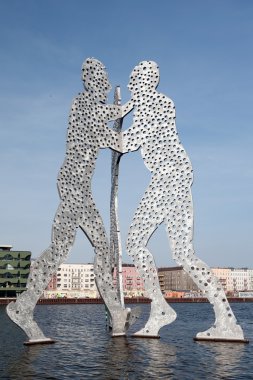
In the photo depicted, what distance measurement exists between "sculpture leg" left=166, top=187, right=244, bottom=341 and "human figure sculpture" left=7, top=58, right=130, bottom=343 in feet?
9.61

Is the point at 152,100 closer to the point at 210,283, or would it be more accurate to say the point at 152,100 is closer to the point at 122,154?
the point at 122,154

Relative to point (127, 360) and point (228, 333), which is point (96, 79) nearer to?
point (127, 360)

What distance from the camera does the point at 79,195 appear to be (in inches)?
837

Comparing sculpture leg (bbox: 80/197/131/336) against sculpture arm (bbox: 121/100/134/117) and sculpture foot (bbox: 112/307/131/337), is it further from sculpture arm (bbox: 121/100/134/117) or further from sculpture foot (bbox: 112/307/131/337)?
sculpture arm (bbox: 121/100/134/117)

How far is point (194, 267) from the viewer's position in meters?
21.0

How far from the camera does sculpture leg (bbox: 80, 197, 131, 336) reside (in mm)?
21422

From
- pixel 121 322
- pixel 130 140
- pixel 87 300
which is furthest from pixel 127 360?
pixel 87 300

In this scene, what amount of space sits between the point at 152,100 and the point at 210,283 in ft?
26.5

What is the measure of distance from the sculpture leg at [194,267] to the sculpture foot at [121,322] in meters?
2.99

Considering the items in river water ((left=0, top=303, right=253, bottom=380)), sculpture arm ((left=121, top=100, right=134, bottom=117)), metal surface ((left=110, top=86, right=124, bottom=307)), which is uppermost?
sculpture arm ((left=121, top=100, right=134, bottom=117))

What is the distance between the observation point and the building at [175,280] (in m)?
133

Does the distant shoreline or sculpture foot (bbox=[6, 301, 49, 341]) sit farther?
the distant shoreline

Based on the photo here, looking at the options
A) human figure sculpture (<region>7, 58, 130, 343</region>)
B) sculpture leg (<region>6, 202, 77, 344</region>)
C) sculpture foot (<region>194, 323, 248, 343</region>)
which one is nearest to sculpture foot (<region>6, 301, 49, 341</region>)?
sculpture leg (<region>6, 202, 77, 344</region>)

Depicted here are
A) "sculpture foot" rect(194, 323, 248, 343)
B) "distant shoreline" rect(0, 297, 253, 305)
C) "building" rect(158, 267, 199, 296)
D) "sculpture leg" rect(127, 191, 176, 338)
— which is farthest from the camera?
"building" rect(158, 267, 199, 296)
